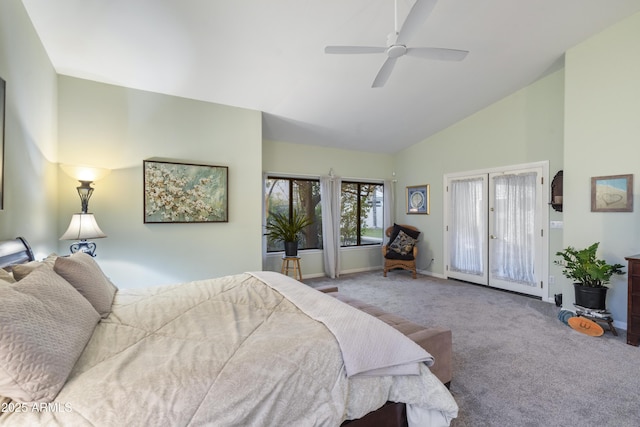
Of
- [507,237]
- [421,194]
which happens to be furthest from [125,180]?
[507,237]

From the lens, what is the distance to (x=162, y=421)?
3.07 feet

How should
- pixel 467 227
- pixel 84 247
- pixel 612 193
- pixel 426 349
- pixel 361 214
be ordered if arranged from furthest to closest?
pixel 361 214 < pixel 467 227 < pixel 612 193 < pixel 84 247 < pixel 426 349

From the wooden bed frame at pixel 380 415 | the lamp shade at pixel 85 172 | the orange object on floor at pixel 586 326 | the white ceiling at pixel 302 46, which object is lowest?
the orange object on floor at pixel 586 326

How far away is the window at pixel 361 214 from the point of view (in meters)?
6.12

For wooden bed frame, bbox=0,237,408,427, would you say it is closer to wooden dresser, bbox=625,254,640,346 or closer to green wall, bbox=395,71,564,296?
wooden dresser, bbox=625,254,640,346

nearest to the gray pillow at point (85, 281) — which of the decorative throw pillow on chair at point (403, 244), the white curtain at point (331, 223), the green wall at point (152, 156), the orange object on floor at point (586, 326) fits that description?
the green wall at point (152, 156)

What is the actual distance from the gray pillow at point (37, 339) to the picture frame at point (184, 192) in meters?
2.46

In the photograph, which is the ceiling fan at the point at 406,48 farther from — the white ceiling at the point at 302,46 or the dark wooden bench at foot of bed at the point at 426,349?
the dark wooden bench at foot of bed at the point at 426,349

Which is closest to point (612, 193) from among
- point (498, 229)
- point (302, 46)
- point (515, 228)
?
point (515, 228)

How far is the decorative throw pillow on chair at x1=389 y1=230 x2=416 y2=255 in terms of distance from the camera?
219 inches

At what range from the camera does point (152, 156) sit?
3590 mm

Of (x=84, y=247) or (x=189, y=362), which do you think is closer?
(x=189, y=362)

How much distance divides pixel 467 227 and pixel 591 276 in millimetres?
2199

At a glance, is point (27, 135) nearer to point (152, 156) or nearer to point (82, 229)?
point (82, 229)
